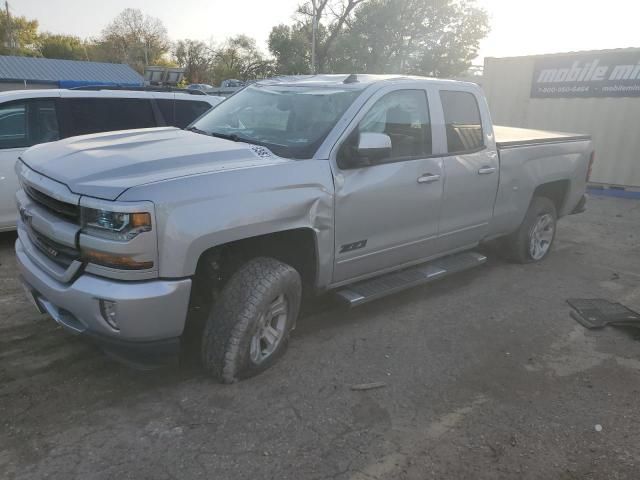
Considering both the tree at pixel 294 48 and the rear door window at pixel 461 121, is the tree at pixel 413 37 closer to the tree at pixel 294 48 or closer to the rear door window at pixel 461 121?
the tree at pixel 294 48

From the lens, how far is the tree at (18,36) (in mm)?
59281

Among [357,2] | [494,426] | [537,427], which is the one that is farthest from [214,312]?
[357,2]

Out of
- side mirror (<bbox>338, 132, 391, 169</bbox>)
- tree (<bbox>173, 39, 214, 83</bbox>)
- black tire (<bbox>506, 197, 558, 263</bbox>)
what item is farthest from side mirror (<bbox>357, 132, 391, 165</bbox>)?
tree (<bbox>173, 39, 214, 83</bbox>)

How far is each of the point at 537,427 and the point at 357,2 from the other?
126 feet

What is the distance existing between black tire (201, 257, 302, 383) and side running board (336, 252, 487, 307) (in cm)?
76

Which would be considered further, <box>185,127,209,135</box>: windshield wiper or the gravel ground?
<box>185,127,209,135</box>: windshield wiper

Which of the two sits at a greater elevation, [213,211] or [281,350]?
[213,211]

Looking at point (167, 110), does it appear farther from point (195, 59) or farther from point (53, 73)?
point (195, 59)

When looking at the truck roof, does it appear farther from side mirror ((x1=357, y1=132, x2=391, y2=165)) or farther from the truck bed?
the truck bed

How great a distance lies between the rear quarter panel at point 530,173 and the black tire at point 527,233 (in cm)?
17

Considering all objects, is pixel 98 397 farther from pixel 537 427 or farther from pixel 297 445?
pixel 537 427

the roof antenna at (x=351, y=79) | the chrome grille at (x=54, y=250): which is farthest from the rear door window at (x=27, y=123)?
the roof antenna at (x=351, y=79)

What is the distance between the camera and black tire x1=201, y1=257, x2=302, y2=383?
10.1 ft

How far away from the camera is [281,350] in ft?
11.6
